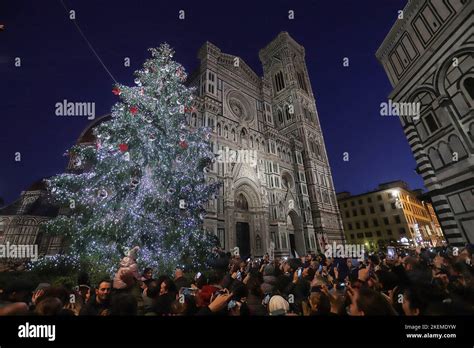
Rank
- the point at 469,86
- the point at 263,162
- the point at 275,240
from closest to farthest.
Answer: the point at 469,86 → the point at 275,240 → the point at 263,162

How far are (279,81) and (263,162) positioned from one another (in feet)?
82.4

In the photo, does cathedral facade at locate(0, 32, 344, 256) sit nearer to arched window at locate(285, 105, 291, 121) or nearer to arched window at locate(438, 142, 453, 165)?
arched window at locate(285, 105, 291, 121)

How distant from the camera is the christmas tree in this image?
30.9ft

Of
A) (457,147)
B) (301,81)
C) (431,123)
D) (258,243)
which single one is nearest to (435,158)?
(457,147)

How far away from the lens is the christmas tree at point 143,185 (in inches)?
371

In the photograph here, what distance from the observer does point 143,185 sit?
420 inches

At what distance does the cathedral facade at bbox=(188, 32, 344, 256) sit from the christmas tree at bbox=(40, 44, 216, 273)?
997cm

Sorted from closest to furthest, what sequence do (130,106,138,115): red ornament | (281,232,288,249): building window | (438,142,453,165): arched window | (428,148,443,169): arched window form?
(130,106,138,115): red ornament → (438,142,453,165): arched window → (428,148,443,169): arched window → (281,232,288,249): building window

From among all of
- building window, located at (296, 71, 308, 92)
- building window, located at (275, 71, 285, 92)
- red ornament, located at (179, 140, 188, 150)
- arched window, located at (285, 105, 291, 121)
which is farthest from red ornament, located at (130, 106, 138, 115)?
building window, located at (296, 71, 308, 92)

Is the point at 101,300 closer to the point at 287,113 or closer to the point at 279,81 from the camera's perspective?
the point at 287,113

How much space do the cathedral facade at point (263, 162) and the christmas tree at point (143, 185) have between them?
997 centimetres

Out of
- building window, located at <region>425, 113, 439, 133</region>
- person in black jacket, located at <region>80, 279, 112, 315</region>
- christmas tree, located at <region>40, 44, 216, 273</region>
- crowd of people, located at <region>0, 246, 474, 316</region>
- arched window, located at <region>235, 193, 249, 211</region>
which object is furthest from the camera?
arched window, located at <region>235, 193, 249, 211</region>

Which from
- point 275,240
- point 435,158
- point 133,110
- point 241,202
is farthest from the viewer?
point 275,240

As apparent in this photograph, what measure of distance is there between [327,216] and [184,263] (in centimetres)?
2977
